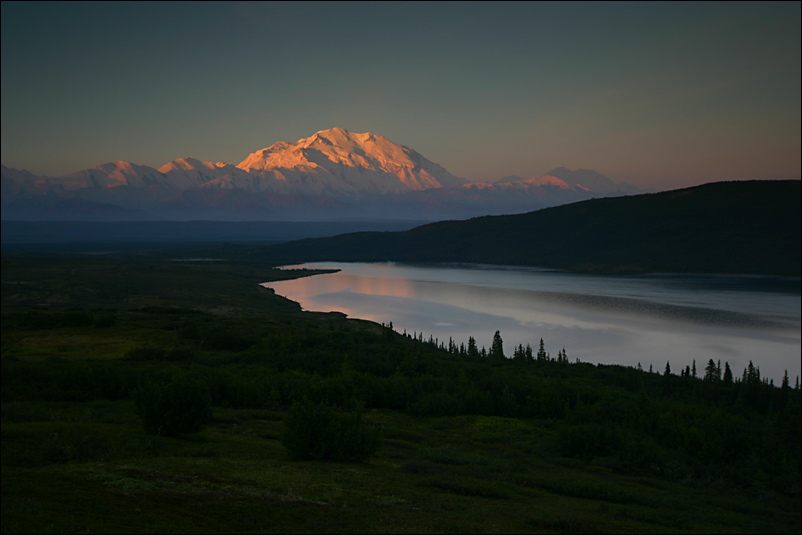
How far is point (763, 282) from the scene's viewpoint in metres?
73.9

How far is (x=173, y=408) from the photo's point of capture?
20688mm

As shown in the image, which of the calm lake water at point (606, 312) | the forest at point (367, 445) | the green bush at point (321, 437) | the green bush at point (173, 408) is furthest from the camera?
the calm lake water at point (606, 312)

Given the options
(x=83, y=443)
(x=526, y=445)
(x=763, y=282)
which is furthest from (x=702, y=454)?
(x=763, y=282)

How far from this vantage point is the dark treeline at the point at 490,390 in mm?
26953

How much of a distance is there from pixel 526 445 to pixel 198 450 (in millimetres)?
17113

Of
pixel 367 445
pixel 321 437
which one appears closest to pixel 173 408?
pixel 321 437

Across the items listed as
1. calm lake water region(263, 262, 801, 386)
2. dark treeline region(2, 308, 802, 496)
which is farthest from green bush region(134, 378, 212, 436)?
calm lake water region(263, 262, 801, 386)

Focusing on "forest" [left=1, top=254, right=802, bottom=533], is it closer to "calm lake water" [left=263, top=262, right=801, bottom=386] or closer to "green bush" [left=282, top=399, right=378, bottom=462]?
"green bush" [left=282, top=399, right=378, bottom=462]

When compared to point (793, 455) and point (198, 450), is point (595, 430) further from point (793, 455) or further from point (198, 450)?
point (198, 450)

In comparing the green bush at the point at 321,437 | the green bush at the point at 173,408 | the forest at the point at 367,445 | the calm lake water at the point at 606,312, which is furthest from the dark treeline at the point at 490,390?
the calm lake water at the point at 606,312

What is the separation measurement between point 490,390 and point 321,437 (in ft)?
78.5

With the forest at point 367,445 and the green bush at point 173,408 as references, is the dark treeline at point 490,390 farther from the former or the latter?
the green bush at point 173,408

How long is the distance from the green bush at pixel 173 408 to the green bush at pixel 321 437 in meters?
4.48

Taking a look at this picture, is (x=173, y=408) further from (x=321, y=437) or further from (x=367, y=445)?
(x=367, y=445)
